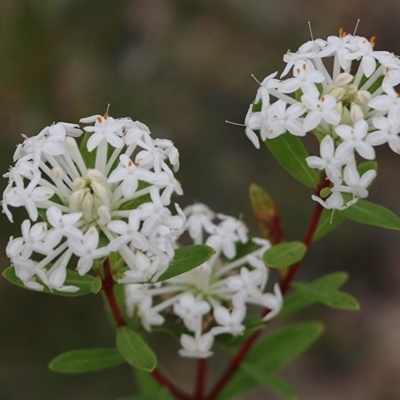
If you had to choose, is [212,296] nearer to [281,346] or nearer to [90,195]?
[281,346]

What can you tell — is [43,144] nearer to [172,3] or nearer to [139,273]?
[139,273]

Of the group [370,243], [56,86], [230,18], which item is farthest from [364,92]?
[230,18]

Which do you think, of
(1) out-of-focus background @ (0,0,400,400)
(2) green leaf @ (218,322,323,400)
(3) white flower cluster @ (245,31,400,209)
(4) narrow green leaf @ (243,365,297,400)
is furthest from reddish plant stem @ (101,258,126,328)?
(1) out-of-focus background @ (0,0,400,400)

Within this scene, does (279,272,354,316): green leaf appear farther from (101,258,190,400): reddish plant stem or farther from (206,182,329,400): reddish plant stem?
(101,258,190,400): reddish plant stem

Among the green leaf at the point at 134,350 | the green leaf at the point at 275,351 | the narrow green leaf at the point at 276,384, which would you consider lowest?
the green leaf at the point at 275,351

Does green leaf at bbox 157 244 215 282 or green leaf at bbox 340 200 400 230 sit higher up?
green leaf at bbox 340 200 400 230

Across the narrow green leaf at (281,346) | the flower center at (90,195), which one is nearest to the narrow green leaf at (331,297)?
the narrow green leaf at (281,346)

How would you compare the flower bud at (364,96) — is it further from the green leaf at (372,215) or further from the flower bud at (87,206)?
the flower bud at (87,206)
